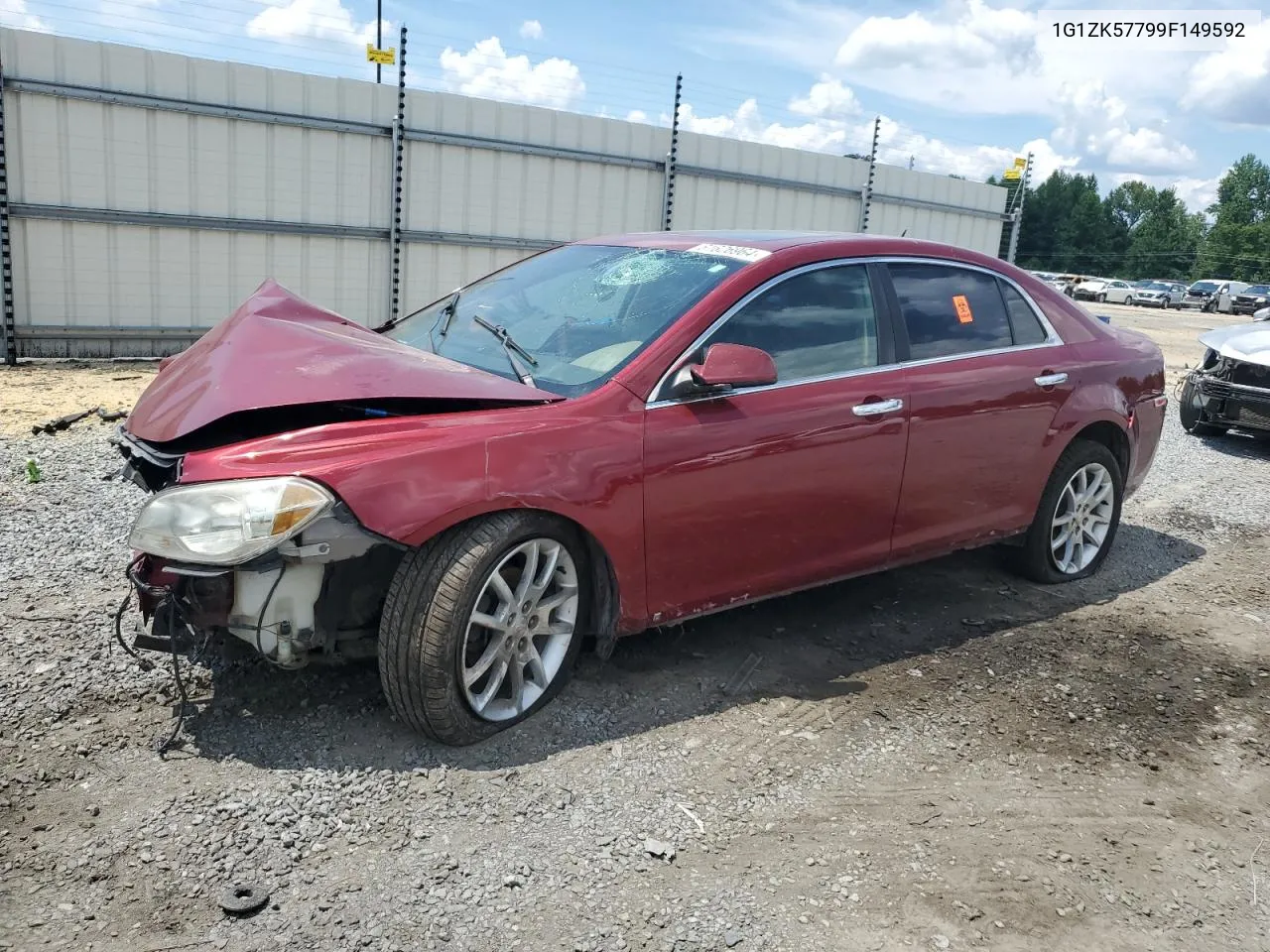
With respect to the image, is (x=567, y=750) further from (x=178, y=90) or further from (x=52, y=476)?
(x=178, y=90)

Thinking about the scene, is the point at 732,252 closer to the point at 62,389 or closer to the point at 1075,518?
the point at 1075,518

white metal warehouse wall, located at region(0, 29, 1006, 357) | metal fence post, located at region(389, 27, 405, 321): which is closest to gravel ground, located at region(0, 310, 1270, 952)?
white metal warehouse wall, located at region(0, 29, 1006, 357)

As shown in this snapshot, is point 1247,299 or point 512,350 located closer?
point 512,350

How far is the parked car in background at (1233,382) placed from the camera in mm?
9070

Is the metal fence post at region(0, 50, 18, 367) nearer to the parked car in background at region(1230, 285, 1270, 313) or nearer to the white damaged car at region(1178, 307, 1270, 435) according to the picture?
the white damaged car at region(1178, 307, 1270, 435)

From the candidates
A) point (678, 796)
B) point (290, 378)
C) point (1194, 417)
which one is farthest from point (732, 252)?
point (1194, 417)

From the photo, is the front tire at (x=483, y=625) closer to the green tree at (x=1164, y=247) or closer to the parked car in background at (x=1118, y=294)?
the parked car in background at (x=1118, y=294)

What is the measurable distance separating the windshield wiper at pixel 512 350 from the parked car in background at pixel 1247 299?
161 feet

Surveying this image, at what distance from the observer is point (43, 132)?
9.49 m

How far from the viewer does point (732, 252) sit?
414 centimetres

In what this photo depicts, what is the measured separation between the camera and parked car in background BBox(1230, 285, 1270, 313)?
45.1m

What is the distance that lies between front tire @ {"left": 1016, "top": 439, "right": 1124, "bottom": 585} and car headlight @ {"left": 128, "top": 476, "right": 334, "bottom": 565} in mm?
3657

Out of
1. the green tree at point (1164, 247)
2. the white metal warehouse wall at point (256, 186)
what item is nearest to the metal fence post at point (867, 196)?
the white metal warehouse wall at point (256, 186)

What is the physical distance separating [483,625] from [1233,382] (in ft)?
27.8
